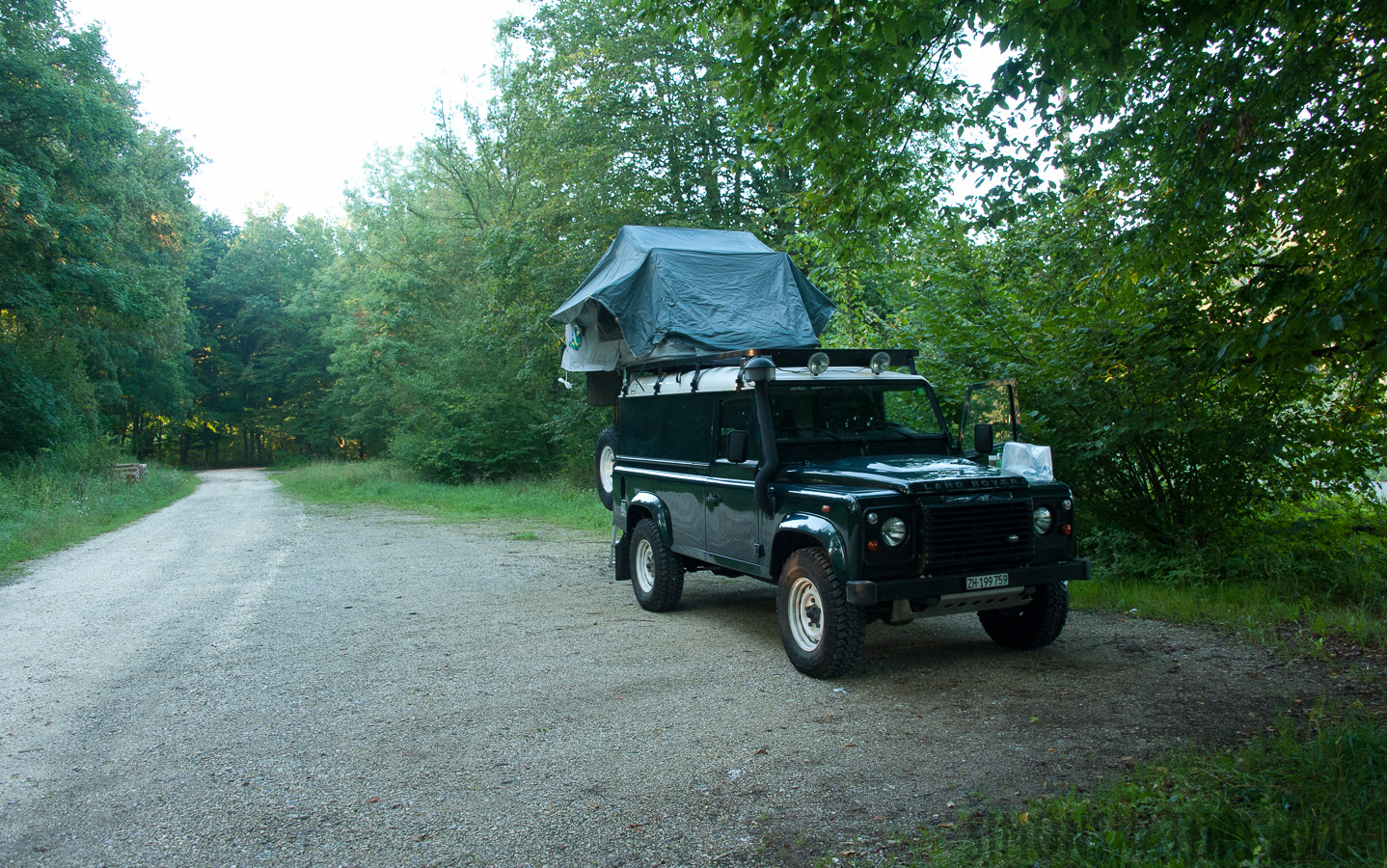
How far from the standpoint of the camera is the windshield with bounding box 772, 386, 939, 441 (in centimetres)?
690

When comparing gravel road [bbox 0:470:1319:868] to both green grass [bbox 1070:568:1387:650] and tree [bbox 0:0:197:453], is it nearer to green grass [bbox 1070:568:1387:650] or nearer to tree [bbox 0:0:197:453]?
green grass [bbox 1070:568:1387:650]

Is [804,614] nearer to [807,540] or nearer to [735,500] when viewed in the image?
[807,540]

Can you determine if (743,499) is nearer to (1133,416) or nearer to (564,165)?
(1133,416)

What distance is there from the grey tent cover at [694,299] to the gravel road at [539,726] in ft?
9.26

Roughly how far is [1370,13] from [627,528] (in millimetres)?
6811

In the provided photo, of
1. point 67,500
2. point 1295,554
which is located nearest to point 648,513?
point 1295,554

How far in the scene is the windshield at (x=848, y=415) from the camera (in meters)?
6.90

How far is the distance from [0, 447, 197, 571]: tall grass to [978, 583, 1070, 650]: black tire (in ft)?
40.3

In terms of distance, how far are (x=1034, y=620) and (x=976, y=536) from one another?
3.77 ft

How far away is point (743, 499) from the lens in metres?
6.74

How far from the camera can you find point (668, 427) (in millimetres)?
8117

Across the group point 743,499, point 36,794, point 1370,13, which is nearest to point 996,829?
point 743,499

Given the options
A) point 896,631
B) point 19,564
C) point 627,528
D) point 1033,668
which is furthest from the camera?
point 19,564

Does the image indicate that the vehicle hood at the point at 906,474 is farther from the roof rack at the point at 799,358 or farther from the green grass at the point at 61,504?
the green grass at the point at 61,504
